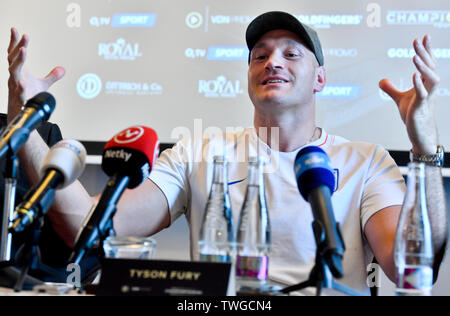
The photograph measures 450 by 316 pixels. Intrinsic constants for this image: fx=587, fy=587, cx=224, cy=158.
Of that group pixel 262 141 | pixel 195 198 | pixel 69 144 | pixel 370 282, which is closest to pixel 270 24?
pixel 262 141

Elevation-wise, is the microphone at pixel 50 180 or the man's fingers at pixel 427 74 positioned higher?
the man's fingers at pixel 427 74

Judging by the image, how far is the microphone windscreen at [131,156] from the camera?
1.05m

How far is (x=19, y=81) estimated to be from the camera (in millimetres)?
1338

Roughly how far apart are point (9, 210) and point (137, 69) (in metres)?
1.91

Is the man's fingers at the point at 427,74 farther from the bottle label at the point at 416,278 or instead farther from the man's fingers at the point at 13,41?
the man's fingers at the point at 13,41

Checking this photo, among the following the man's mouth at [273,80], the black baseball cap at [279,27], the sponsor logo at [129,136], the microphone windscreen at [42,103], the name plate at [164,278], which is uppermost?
the black baseball cap at [279,27]

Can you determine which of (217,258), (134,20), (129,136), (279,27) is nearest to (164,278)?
(217,258)

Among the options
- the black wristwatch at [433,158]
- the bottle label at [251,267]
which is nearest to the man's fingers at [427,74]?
the black wristwatch at [433,158]

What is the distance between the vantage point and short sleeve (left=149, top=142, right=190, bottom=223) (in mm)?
1804

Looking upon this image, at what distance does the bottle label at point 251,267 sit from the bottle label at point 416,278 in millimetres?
240

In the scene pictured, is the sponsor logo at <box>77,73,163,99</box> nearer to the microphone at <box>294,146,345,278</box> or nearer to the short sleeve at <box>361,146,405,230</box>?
the short sleeve at <box>361,146,405,230</box>

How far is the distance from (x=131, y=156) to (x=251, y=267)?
29 centimetres

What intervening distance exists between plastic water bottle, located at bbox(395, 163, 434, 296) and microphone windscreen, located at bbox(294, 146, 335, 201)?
15 cm

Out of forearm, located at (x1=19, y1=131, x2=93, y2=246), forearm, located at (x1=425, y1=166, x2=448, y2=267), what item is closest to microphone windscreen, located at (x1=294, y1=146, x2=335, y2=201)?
forearm, located at (x1=425, y1=166, x2=448, y2=267)
